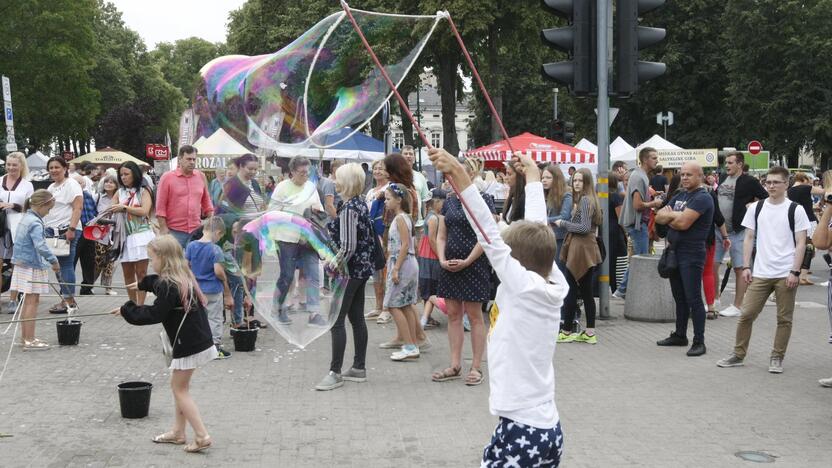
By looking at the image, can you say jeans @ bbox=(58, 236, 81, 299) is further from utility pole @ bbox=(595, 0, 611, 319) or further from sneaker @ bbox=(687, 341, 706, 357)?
sneaker @ bbox=(687, 341, 706, 357)

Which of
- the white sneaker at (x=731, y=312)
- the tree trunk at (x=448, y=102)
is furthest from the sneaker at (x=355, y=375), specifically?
the tree trunk at (x=448, y=102)

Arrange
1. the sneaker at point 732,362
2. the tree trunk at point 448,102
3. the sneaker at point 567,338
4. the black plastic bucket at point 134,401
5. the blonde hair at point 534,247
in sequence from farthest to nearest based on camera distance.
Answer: the tree trunk at point 448,102 < the sneaker at point 567,338 < the sneaker at point 732,362 < the black plastic bucket at point 134,401 < the blonde hair at point 534,247

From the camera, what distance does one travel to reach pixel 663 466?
5469mm

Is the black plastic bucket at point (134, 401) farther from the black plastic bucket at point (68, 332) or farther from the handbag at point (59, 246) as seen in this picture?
the handbag at point (59, 246)

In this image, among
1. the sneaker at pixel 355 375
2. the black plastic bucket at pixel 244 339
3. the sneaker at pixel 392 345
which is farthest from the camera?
the sneaker at pixel 392 345

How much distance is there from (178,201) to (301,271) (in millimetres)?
2990

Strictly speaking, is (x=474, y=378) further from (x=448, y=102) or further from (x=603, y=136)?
(x=448, y=102)

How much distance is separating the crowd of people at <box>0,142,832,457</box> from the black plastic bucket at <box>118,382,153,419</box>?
22.7 inches

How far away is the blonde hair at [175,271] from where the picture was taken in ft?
18.2

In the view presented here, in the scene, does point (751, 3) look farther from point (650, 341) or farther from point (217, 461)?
point (217, 461)

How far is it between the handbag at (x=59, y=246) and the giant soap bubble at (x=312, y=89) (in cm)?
373

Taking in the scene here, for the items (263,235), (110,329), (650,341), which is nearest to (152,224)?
(110,329)

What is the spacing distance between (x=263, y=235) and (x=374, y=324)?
3.63 meters

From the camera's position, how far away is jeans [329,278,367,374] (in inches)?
287
